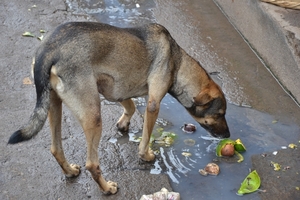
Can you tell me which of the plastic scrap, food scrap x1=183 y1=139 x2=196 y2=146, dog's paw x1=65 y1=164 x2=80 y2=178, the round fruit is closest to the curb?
the round fruit

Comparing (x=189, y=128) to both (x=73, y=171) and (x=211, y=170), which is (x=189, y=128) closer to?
(x=211, y=170)

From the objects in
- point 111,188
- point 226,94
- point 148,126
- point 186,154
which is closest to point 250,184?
point 186,154

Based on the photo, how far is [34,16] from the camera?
7.73m

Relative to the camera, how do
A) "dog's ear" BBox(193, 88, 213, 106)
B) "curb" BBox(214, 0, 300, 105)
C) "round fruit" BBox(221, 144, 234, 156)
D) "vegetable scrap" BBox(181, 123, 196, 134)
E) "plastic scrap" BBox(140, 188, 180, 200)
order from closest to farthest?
"plastic scrap" BBox(140, 188, 180, 200) → "dog's ear" BBox(193, 88, 213, 106) → "round fruit" BBox(221, 144, 234, 156) → "vegetable scrap" BBox(181, 123, 196, 134) → "curb" BBox(214, 0, 300, 105)

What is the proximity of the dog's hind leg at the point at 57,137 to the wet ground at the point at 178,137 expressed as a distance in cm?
11

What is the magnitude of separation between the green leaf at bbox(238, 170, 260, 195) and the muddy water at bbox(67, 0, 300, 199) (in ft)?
0.19

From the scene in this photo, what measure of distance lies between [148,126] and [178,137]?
74 centimetres

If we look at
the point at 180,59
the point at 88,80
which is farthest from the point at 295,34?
the point at 88,80

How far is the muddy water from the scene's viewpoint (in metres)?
4.84

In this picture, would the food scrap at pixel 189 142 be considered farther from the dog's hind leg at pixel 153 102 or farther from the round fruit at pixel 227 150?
the dog's hind leg at pixel 153 102

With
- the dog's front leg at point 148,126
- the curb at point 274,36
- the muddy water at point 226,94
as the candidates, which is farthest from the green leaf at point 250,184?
the curb at point 274,36

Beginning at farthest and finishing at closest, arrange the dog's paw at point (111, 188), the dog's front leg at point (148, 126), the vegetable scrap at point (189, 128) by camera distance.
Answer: the vegetable scrap at point (189, 128) → the dog's front leg at point (148, 126) → the dog's paw at point (111, 188)

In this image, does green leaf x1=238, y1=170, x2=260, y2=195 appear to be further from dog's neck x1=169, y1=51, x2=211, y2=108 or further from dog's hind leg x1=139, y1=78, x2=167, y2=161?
dog's hind leg x1=139, y1=78, x2=167, y2=161

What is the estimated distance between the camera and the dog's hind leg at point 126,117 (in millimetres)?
5238
